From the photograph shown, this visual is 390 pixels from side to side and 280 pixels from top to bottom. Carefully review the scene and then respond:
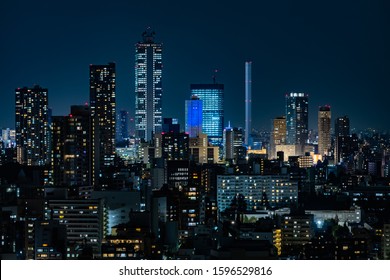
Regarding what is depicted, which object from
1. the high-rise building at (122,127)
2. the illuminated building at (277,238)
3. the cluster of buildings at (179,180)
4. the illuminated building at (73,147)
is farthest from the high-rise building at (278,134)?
the illuminated building at (277,238)

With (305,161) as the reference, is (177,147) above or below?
above

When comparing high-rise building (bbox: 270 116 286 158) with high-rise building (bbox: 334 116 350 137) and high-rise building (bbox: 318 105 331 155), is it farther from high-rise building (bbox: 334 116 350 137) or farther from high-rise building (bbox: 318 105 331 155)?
high-rise building (bbox: 334 116 350 137)

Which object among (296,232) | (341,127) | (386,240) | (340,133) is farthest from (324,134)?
(386,240)

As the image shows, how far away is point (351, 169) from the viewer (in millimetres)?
13797

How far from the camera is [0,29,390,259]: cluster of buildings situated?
6145mm

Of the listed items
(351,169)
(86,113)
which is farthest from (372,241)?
(351,169)

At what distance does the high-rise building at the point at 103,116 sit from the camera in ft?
38.6

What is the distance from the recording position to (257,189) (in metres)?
11.9

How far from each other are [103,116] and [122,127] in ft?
1.42

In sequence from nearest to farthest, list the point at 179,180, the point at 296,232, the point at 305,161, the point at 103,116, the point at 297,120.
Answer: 1. the point at 296,232
2. the point at 179,180
3. the point at 297,120
4. the point at 103,116
5. the point at 305,161

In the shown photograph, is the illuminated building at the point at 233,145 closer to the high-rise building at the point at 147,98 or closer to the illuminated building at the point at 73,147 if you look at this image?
the high-rise building at the point at 147,98

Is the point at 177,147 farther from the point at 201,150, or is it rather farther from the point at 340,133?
the point at 340,133

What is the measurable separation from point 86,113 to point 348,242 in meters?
6.14

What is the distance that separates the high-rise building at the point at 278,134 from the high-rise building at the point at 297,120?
0.25 feet
